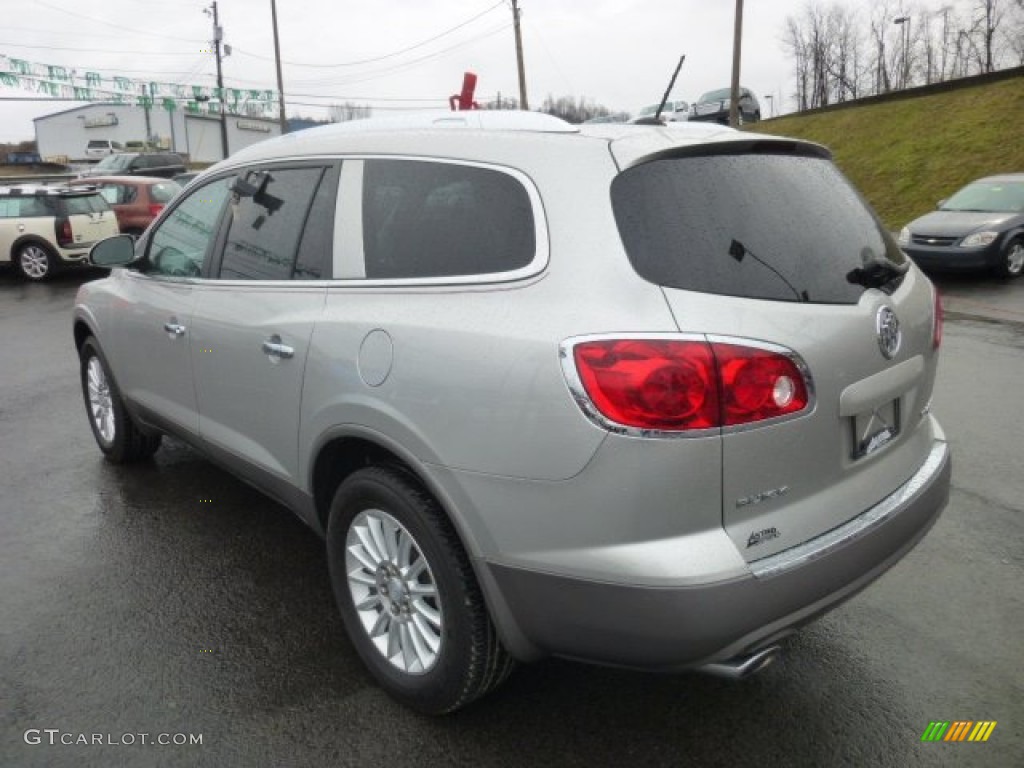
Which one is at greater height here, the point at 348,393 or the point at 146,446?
the point at 348,393

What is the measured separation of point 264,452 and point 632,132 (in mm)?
1832

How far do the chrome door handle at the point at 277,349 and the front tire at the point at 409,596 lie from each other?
52 cm

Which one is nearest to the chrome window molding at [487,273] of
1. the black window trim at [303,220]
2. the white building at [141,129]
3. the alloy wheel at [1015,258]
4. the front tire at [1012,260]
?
the black window trim at [303,220]

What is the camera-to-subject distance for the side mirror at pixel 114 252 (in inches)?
171

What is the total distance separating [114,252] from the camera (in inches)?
172

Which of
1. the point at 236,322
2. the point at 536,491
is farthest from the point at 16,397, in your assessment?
the point at 536,491

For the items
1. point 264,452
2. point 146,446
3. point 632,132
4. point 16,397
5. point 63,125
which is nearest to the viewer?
point 632,132

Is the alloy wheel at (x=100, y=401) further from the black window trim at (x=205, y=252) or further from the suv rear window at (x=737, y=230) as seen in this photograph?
the suv rear window at (x=737, y=230)

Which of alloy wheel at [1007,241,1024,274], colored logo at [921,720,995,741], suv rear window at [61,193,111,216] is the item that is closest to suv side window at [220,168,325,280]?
colored logo at [921,720,995,741]

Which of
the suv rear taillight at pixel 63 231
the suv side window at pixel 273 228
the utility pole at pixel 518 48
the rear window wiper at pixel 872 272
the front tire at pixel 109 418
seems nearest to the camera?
the rear window wiper at pixel 872 272

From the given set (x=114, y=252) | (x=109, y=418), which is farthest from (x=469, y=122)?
(x=109, y=418)

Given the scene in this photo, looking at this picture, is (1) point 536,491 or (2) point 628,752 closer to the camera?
(1) point 536,491

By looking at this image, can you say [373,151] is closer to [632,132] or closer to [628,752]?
[632,132]

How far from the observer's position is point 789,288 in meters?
2.22
